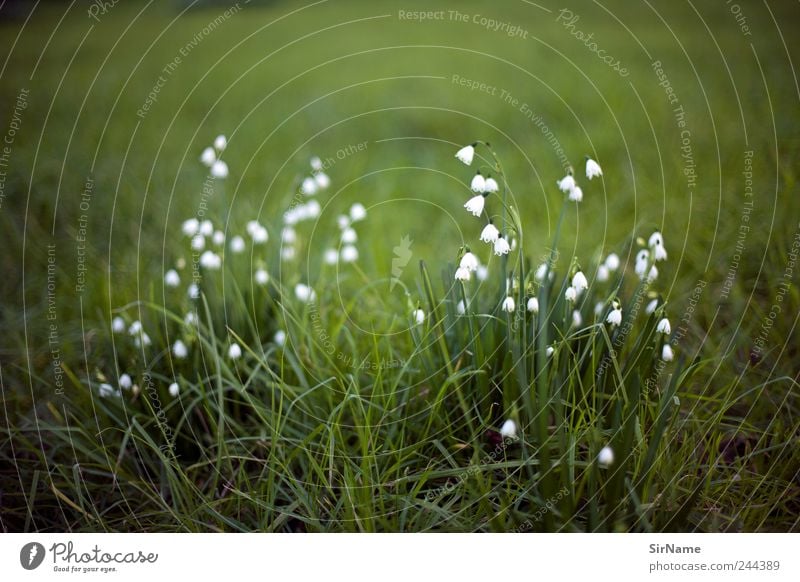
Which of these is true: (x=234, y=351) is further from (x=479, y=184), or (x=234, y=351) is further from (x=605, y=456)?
(x=605, y=456)

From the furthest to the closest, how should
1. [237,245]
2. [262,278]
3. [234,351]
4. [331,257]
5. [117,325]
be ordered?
[331,257], [237,245], [262,278], [117,325], [234,351]

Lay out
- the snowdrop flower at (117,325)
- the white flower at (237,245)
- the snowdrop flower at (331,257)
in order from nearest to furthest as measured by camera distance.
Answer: the snowdrop flower at (117,325) < the white flower at (237,245) < the snowdrop flower at (331,257)

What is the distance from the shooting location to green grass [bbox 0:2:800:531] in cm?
161

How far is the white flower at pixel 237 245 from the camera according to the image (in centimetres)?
230

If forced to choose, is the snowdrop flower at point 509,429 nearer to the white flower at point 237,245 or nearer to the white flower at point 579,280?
the white flower at point 579,280

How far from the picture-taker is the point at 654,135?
301 cm

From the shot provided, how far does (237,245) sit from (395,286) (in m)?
0.60

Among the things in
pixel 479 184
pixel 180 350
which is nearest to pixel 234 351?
pixel 180 350

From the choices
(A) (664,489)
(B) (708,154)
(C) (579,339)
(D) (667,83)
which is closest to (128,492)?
(C) (579,339)

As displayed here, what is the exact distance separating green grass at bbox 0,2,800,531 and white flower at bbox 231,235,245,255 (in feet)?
0.11

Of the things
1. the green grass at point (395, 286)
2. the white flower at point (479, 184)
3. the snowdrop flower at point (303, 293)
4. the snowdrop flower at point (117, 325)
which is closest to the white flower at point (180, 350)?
the green grass at point (395, 286)

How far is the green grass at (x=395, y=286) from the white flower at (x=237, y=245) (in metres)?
0.03

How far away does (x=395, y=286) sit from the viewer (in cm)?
236

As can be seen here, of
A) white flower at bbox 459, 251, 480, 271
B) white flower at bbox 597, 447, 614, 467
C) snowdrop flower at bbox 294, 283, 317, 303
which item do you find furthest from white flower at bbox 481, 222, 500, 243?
snowdrop flower at bbox 294, 283, 317, 303
